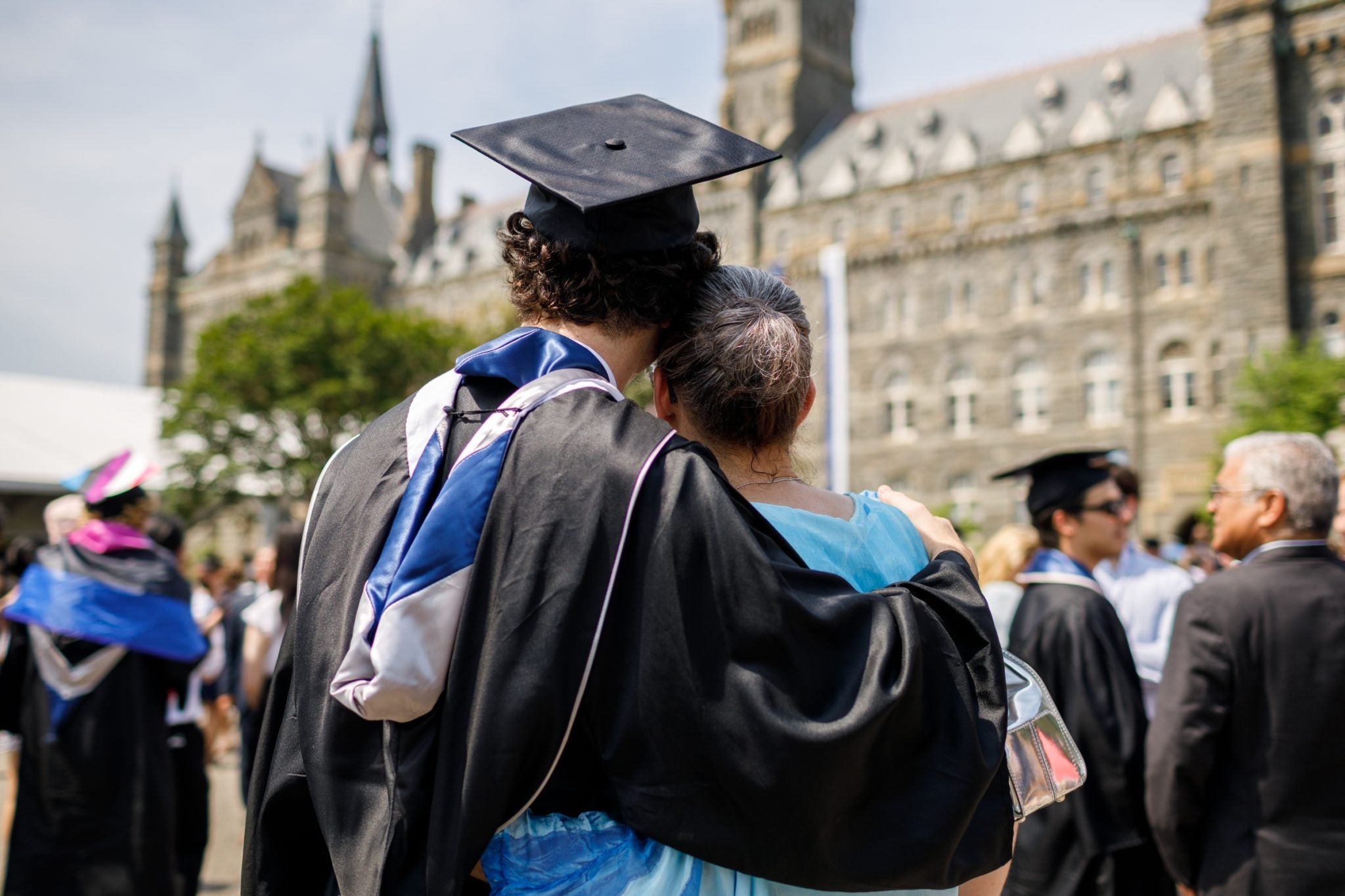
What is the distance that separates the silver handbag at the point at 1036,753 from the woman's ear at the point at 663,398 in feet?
2.50

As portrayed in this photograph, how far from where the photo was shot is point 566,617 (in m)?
1.59

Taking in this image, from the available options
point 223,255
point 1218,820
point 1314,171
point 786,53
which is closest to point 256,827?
point 1218,820

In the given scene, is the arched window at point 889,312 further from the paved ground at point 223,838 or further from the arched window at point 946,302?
the paved ground at point 223,838

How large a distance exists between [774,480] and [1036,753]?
66cm

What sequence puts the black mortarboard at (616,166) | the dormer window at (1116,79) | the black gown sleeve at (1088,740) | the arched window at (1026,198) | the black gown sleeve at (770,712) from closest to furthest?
the black gown sleeve at (770,712)
the black mortarboard at (616,166)
the black gown sleeve at (1088,740)
the arched window at (1026,198)
the dormer window at (1116,79)

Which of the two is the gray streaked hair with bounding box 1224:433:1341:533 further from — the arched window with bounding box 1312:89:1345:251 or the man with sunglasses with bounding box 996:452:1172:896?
the arched window with bounding box 1312:89:1345:251

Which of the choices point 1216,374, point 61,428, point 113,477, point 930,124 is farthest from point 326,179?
point 113,477

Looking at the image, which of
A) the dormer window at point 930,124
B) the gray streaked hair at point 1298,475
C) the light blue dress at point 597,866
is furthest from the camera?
the dormer window at point 930,124

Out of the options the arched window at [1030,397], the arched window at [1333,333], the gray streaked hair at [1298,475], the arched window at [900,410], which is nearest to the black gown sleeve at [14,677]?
the gray streaked hair at [1298,475]

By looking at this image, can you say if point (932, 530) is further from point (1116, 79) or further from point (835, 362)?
point (1116, 79)

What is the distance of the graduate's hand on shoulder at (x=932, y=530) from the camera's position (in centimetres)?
197

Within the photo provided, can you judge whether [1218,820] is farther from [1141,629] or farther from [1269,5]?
[1269,5]

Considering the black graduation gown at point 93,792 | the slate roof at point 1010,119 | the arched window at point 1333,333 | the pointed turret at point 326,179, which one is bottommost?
the black graduation gown at point 93,792

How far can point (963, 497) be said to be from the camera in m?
36.9
